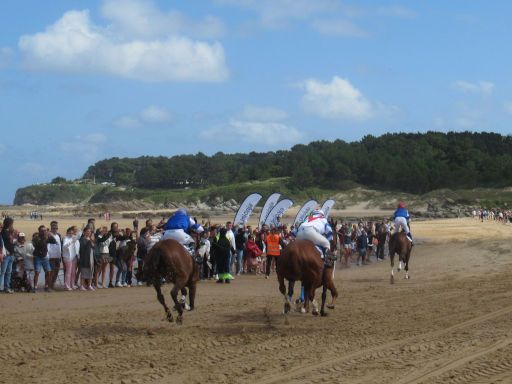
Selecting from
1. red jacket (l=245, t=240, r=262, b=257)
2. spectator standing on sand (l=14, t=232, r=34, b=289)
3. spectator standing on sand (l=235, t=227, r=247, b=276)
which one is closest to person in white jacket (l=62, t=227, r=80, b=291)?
spectator standing on sand (l=14, t=232, r=34, b=289)

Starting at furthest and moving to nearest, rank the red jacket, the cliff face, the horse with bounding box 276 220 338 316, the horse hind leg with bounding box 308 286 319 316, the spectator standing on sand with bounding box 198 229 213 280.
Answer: the cliff face
the red jacket
the spectator standing on sand with bounding box 198 229 213 280
the horse hind leg with bounding box 308 286 319 316
the horse with bounding box 276 220 338 316

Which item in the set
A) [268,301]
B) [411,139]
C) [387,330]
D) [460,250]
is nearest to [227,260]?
[268,301]

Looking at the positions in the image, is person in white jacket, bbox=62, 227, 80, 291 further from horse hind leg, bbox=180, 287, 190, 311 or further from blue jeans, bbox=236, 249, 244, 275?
blue jeans, bbox=236, 249, 244, 275

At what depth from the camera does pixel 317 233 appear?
14.5m

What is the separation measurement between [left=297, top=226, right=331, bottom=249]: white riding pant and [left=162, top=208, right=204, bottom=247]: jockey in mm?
1971

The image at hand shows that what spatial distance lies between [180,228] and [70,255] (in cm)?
667

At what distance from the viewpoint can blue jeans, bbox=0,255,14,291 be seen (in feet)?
61.1

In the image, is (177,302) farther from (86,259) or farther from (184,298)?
(86,259)

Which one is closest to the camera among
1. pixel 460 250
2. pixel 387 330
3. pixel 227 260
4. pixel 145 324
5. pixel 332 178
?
pixel 387 330

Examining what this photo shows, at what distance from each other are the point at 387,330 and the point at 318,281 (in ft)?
6.47

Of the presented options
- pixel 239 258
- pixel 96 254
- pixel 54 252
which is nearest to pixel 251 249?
pixel 239 258

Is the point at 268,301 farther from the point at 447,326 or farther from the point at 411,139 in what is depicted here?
the point at 411,139

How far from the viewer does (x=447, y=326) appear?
12602 millimetres

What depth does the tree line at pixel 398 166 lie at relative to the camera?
107500 mm
